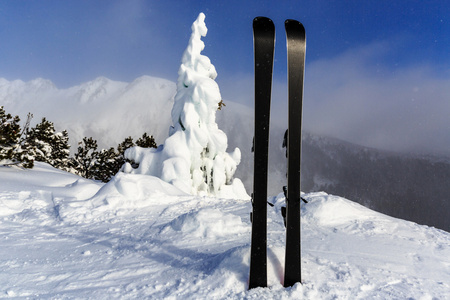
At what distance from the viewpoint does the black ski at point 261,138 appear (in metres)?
3.64

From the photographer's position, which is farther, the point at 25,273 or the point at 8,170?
the point at 8,170

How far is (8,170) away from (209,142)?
10.8 meters

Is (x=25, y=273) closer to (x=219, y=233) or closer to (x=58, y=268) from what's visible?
(x=58, y=268)

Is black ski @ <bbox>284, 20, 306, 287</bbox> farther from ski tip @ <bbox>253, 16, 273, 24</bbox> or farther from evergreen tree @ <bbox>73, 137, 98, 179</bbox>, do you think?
evergreen tree @ <bbox>73, 137, 98, 179</bbox>

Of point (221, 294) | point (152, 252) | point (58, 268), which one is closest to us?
point (221, 294)

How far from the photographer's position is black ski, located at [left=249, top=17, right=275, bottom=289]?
3.64m

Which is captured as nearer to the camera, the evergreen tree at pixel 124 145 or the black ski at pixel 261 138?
the black ski at pixel 261 138

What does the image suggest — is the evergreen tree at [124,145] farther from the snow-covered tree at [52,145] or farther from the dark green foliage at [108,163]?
the snow-covered tree at [52,145]

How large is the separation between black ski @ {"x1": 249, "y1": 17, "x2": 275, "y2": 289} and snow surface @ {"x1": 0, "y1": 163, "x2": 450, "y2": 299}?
13.1 inches

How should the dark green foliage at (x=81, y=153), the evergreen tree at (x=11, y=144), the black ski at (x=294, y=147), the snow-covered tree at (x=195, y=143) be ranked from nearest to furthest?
the black ski at (x=294, y=147), the evergreen tree at (x=11, y=144), the snow-covered tree at (x=195, y=143), the dark green foliage at (x=81, y=153)

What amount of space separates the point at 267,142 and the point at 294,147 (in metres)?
0.38

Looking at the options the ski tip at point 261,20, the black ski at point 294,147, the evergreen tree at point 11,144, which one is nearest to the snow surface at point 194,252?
the black ski at point 294,147

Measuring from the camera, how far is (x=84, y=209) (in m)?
8.95

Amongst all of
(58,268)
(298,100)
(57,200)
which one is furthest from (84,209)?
(298,100)
